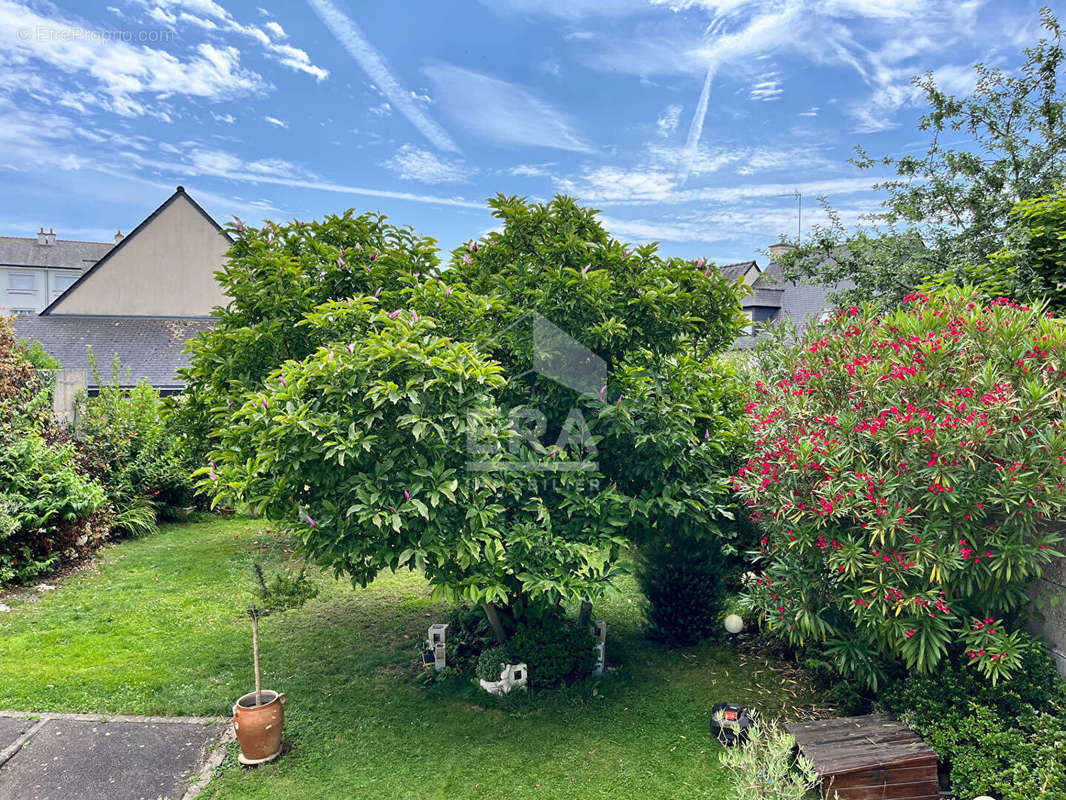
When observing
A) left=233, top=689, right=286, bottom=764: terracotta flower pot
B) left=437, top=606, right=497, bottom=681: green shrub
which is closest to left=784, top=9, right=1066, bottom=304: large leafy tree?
left=437, top=606, right=497, bottom=681: green shrub

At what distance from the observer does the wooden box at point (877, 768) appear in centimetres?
333

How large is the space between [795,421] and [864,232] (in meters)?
9.13

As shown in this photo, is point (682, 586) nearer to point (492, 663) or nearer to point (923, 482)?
point (492, 663)

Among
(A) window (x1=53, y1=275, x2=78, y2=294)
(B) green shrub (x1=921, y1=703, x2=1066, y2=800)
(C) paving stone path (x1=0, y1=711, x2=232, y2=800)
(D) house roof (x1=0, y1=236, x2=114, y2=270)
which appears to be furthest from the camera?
(A) window (x1=53, y1=275, x2=78, y2=294)

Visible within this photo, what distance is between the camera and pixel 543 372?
14.2ft

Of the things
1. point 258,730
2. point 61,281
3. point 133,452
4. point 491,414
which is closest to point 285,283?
point 491,414

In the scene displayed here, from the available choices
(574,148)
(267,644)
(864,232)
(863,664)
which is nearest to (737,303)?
(863,664)

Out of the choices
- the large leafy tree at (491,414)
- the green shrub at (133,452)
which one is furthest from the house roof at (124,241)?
the large leafy tree at (491,414)

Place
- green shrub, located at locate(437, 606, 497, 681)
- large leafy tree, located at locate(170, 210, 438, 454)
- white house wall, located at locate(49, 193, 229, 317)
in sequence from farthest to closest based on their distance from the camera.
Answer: white house wall, located at locate(49, 193, 229, 317)
green shrub, located at locate(437, 606, 497, 681)
large leafy tree, located at locate(170, 210, 438, 454)

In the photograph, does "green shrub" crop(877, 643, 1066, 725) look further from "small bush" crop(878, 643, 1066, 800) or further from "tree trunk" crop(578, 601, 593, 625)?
"tree trunk" crop(578, 601, 593, 625)

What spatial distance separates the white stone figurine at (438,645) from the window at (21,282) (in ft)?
162

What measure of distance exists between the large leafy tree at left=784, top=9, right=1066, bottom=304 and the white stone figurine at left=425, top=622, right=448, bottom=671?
8.58 meters

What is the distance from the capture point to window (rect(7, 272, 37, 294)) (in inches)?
1585

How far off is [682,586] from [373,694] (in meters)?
2.78
